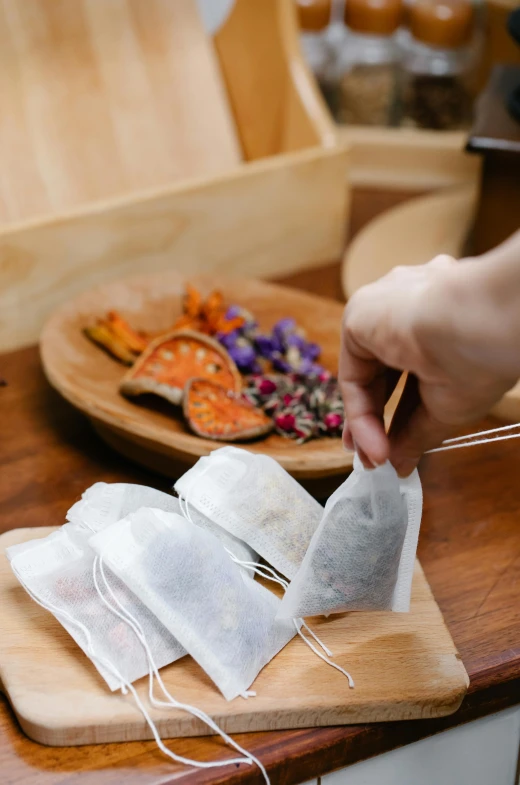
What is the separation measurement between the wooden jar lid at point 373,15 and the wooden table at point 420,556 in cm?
69

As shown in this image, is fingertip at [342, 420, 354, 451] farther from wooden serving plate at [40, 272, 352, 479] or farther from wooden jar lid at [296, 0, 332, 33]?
wooden jar lid at [296, 0, 332, 33]

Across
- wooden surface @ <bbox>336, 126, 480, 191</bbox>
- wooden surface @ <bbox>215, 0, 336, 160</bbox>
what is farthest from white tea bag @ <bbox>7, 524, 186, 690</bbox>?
wooden surface @ <bbox>336, 126, 480, 191</bbox>

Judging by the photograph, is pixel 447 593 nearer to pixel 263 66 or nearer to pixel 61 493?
pixel 61 493

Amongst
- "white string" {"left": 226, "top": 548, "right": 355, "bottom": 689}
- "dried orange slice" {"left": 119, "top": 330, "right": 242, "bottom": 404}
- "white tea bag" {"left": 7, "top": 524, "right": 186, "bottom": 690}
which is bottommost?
"white string" {"left": 226, "top": 548, "right": 355, "bottom": 689}

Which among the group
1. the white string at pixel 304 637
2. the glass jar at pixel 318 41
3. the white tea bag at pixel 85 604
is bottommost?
the white string at pixel 304 637

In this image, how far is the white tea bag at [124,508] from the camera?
64 cm

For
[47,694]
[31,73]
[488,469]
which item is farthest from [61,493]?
[31,73]

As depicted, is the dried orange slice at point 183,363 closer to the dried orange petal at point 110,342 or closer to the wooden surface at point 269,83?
the dried orange petal at point 110,342

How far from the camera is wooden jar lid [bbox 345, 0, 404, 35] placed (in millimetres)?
1302

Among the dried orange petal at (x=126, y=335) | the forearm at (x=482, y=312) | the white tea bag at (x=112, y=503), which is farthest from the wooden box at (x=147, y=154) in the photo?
the forearm at (x=482, y=312)

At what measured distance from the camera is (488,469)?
0.86 m

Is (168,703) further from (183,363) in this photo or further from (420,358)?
(183,363)

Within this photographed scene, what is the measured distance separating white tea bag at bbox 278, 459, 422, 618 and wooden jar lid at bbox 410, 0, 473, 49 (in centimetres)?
92

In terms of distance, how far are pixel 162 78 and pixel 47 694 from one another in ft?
2.89
